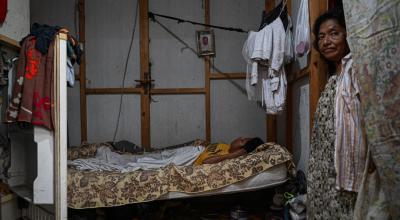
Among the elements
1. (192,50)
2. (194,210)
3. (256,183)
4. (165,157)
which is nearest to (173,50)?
(192,50)

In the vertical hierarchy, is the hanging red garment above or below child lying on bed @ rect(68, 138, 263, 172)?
above

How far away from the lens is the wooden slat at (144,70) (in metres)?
3.66

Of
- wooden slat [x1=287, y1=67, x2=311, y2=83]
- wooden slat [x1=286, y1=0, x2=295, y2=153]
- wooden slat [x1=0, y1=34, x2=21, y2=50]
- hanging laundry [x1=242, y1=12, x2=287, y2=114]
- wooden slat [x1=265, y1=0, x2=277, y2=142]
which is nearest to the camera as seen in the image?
wooden slat [x1=0, y1=34, x2=21, y2=50]

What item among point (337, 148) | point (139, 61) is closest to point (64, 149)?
point (337, 148)

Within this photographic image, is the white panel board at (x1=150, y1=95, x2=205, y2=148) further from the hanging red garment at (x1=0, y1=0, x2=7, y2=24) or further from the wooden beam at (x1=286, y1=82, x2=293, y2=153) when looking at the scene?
the hanging red garment at (x1=0, y1=0, x2=7, y2=24)

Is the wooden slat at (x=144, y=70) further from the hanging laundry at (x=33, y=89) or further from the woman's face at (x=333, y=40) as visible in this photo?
the woman's face at (x=333, y=40)

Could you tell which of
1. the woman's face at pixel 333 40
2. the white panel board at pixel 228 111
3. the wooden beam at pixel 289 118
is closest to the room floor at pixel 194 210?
the wooden beam at pixel 289 118

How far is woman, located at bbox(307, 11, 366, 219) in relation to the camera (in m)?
1.24

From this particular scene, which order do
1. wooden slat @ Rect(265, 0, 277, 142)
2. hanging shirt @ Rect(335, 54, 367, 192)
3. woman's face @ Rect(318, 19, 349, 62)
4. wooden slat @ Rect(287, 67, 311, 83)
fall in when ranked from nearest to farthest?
hanging shirt @ Rect(335, 54, 367, 192)
woman's face @ Rect(318, 19, 349, 62)
wooden slat @ Rect(287, 67, 311, 83)
wooden slat @ Rect(265, 0, 277, 142)

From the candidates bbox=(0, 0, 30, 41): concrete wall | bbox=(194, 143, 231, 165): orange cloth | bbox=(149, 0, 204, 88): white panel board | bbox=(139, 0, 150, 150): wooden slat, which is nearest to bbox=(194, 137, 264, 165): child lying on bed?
bbox=(194, 143, 231, 165): orange cloth

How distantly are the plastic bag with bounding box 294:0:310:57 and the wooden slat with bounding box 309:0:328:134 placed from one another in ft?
0.43

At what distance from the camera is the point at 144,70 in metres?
3.67

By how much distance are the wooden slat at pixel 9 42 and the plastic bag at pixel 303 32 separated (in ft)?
7.37

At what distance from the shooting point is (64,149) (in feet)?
6.13
